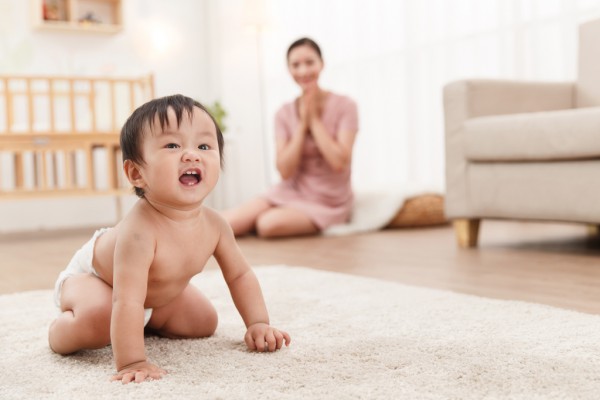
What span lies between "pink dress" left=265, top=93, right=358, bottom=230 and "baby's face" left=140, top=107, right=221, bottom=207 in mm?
1998

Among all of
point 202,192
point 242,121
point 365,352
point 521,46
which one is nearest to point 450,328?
point 365,352

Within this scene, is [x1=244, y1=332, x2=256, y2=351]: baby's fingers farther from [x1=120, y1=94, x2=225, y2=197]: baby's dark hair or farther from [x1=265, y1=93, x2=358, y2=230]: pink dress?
[x1=265, y1=93, x2=358, y2=230]: pink dress

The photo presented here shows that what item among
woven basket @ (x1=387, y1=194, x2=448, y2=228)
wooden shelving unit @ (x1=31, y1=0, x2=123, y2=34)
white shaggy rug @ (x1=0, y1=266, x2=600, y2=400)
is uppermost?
wooden shelving unit @ (x1=31, y1=0, x2=123, y2=34)

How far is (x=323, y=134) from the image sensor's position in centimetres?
286

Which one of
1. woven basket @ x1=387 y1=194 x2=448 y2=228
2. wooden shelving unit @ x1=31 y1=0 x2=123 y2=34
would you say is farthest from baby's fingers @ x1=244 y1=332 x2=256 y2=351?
wooden shelving unit @ x1=31 y1=0 x2=123 y2=34

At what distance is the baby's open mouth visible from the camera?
892 millimetres

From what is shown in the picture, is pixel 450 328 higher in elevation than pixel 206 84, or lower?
lower

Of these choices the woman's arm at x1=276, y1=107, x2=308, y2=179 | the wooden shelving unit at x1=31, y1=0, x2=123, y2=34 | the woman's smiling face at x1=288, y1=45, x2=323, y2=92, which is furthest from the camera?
the wooden shelving unit at x1=31, y1=0, x2=123, y2=34

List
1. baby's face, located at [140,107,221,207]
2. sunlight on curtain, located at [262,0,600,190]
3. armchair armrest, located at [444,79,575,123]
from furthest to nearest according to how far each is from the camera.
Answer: sunlight on curtain, located at [262,0,600,190], armchair armrest, located at [444,79,575,123], baby's face, located at [140,107,221,207]

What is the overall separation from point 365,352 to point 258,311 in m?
0.18

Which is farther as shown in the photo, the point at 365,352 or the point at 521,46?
the point at 521,46

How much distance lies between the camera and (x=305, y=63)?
2.79 m

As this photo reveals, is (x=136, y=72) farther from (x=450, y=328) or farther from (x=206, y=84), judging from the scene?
(x=450, y=328)

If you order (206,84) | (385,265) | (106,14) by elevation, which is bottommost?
(385,265)
